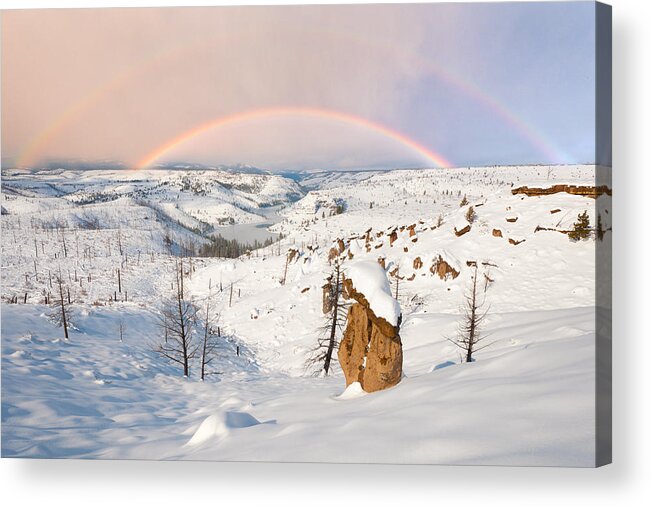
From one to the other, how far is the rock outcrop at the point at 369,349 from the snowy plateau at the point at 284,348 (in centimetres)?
24

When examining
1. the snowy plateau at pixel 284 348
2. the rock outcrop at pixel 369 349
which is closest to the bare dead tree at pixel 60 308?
the snowy plateau at pixel 284 348

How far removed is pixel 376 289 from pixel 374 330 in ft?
2.52

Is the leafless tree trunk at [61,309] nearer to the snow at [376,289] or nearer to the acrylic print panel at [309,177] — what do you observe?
the acrylic print panel at [309,177]

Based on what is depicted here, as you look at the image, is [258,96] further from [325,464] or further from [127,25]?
[325,464]

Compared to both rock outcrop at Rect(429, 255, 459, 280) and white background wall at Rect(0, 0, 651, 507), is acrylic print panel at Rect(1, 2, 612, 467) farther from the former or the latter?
rock outcrop at Rect(429, 255, 459, 280)

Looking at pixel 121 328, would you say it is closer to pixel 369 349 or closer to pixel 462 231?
pixel 369 349

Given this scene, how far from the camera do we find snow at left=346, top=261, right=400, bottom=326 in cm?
591

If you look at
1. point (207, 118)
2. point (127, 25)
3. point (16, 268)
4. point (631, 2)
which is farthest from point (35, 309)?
point (631, 2)

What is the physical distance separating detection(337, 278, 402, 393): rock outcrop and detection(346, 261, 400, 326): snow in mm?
96

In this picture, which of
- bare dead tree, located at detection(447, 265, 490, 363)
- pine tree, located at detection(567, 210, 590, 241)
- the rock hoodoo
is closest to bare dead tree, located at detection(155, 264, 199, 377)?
the rock hoodoo

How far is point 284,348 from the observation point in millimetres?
12953

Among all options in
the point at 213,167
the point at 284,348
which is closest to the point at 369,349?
the point at 213,167

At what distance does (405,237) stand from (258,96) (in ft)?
45.3

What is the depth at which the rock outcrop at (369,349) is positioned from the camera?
5.96 meters
